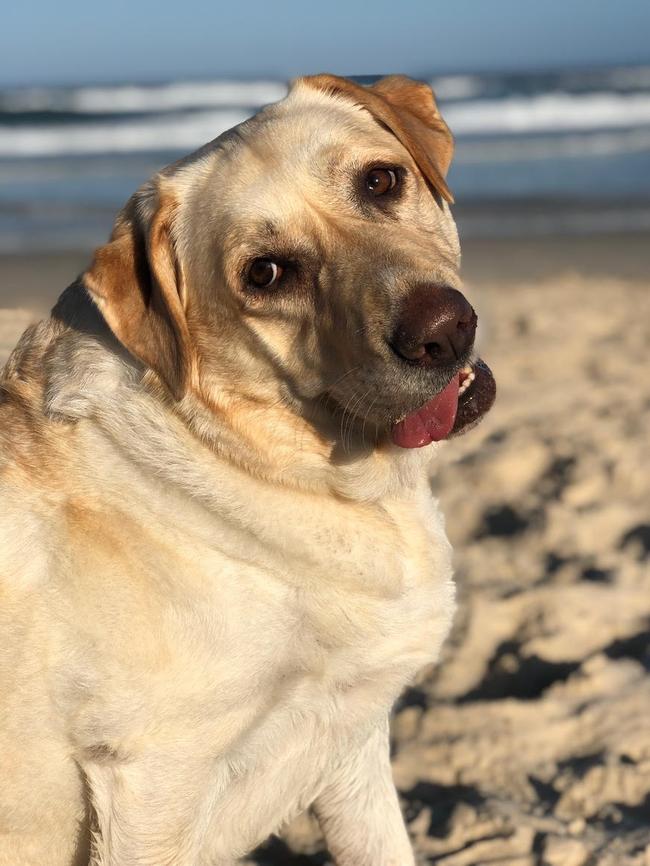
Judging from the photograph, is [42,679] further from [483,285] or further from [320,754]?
[483,285]

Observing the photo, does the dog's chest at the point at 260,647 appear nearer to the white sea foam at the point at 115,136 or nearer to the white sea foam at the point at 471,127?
the white sea foam at the point at 471,127

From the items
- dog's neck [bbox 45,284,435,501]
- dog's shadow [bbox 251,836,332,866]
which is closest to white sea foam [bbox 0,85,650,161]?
dog's shadow [bbox 251,836,332,866]

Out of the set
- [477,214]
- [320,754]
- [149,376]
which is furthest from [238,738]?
[477,214]

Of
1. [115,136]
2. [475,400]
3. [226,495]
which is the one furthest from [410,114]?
[115,136]

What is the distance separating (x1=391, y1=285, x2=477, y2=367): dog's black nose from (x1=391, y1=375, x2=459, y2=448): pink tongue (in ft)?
0.62

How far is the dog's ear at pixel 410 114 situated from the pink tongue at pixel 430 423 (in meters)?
0.62

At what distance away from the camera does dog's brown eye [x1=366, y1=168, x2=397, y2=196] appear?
10.2ft

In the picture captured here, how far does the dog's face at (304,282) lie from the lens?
9.11ft

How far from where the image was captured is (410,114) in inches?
134

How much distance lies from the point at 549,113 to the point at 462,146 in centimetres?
394

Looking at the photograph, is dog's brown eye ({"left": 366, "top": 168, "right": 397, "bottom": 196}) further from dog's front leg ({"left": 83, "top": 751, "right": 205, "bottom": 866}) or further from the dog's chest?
dog's front leg ({"left": 83, "top": 751, "right": 205, "bottom": 866})

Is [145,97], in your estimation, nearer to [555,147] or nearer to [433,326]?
[555,147]

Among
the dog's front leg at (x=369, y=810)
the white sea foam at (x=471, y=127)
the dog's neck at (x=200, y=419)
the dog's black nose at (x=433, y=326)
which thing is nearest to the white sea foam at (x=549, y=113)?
the white sea foam at (x=471, y=127)

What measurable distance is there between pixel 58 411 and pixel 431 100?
149 centimetres
